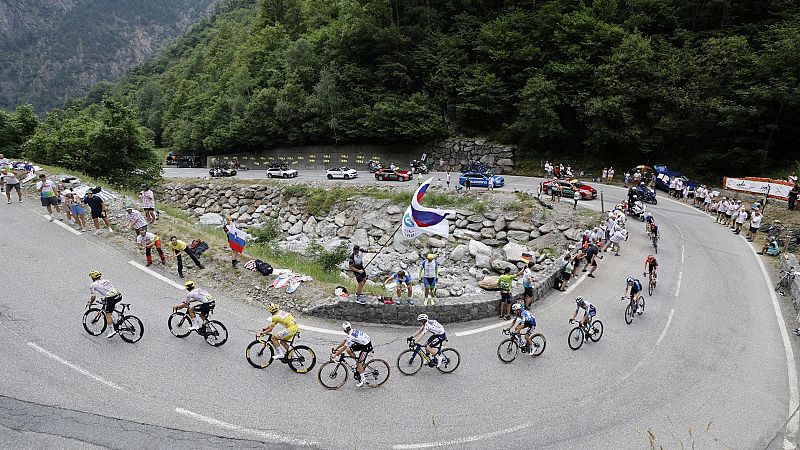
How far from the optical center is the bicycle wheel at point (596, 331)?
1251 centimetres

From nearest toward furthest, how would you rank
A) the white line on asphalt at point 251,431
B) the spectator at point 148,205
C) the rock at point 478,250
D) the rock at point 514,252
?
1. the white line on asphalt at point 251,431
2. the spectator at point 148,205
3. the rock at point 514,252
4. the rock at point 478,250

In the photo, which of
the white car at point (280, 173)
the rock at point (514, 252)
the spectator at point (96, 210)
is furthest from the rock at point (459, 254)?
the white car at point (280, 173)

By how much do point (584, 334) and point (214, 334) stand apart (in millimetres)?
10028

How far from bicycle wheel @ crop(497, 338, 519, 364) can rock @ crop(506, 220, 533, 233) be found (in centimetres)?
1592

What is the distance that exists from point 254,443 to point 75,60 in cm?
20444

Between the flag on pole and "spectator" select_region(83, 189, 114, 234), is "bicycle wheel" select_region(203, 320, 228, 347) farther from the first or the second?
"spectator" select_region(83, 189, 114, 234)

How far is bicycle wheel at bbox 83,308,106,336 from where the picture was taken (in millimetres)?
11227

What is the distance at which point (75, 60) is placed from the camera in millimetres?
162000

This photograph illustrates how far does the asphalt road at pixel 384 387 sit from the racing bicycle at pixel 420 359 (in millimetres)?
225

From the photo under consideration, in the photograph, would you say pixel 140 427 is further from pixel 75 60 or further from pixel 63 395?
pixel 75 60

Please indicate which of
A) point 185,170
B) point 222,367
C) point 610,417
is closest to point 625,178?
point 610,417

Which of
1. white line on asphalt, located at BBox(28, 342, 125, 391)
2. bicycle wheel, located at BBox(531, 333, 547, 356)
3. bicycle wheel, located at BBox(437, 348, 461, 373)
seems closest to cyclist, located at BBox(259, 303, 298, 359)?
white line on asphalt, located at BBox(28, 342, 125, 391)

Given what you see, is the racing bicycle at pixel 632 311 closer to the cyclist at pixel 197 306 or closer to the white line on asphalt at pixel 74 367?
the cyclist at pixel 197 306

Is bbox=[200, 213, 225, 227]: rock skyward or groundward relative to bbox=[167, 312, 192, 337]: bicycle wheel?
groundward
